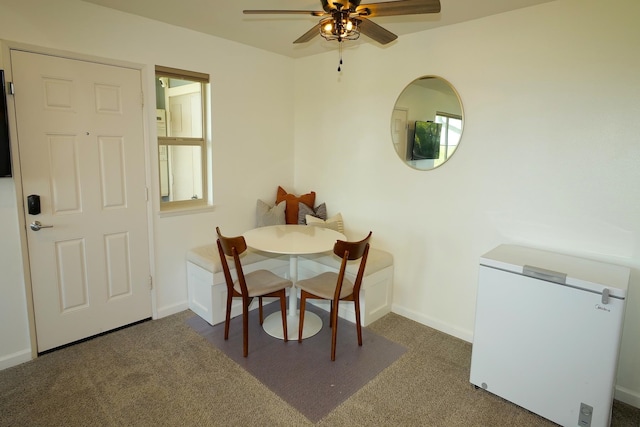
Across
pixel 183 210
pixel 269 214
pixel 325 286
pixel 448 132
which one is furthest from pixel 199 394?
pixel 448 132

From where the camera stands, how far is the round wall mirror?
2.80m

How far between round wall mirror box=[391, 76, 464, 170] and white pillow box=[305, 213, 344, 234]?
887 millimetres

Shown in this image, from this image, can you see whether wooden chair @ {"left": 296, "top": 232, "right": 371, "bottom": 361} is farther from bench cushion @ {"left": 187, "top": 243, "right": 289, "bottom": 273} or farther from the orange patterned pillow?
the orange patterned pillow

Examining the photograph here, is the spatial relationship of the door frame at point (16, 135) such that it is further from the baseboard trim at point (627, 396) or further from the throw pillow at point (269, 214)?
the baseboard trim at point (627, 396)

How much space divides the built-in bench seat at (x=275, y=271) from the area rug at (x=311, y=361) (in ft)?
0.43

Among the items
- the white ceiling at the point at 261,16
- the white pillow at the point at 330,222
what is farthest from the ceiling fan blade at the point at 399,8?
the white pillow at the point at 330,222

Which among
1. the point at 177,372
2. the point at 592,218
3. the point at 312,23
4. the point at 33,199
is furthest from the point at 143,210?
the point at 592,218

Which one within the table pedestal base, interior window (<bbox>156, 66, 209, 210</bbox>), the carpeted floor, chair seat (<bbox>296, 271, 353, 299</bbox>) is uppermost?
interior window (<bbox>156, 66, 209, 210</bbox>)

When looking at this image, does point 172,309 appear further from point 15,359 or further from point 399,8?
point 399,8

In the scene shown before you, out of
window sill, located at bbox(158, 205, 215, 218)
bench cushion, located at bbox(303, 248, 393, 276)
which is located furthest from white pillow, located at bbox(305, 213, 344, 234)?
window sill, located at bbox(158, 205, 215, 218)

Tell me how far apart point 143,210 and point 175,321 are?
3.25 feet

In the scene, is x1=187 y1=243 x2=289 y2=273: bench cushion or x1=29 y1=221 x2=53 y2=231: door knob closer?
x1=29 y1=221 x2=53 y2=231: door knob

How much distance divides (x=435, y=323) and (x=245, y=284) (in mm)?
1658

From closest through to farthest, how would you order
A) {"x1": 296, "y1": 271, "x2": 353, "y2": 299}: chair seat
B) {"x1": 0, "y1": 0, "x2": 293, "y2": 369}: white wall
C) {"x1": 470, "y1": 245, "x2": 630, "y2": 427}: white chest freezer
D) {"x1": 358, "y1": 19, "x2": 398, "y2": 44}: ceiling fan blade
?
{"x1": 470, "y1": 245, "x2": 630, "y2": 427}: white chest freezer < {"x1": 358, "y1": 19, "x2": 398, "y2": 44}: ceiling fan blade < {"x1": 0, "y1": 0, "x2": 293, "y2": 369}: white wall < {"x1": 296, "y1": 271, "x2": 353, "y2": 299}: chair seat
